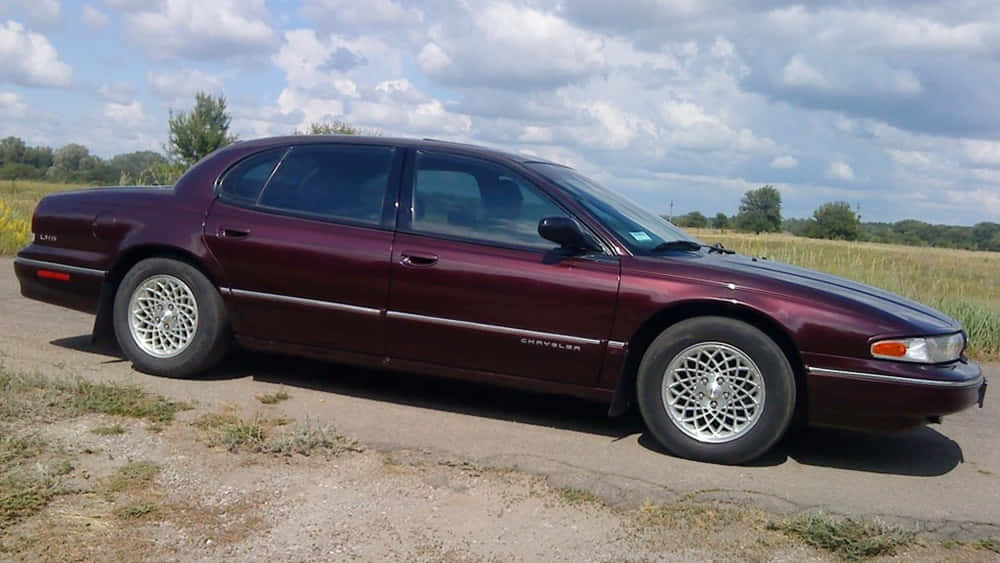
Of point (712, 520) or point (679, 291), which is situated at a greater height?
point (679, 291)

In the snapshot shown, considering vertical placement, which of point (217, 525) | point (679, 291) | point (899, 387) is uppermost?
point (679, 291)

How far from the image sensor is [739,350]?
505cm

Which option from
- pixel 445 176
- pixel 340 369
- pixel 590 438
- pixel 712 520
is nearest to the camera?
pixel 712 520

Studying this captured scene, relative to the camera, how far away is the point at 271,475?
444 centimetres

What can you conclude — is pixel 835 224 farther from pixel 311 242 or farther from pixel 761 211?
pixel 311 242

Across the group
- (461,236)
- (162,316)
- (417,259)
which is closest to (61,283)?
(162,316)

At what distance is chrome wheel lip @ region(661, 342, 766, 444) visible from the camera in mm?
5059

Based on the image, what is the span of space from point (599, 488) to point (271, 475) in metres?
1.52

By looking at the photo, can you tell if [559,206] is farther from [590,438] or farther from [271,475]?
[271,475]

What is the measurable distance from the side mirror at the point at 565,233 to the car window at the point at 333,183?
1.10 meters

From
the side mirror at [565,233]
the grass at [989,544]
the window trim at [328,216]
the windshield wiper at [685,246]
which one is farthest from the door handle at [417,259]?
the grass at [989,544]

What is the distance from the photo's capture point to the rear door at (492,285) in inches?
208

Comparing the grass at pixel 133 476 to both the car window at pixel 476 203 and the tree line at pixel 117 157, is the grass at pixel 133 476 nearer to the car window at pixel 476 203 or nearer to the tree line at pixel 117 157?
the car window at pixel 476 203

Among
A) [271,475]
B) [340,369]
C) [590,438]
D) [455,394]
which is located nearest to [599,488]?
[590,438]
